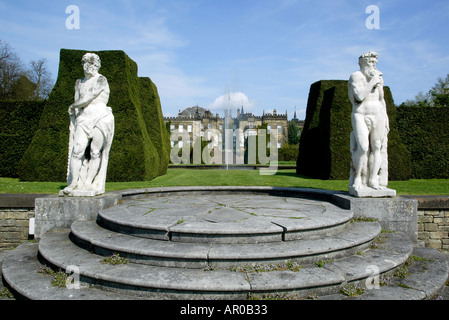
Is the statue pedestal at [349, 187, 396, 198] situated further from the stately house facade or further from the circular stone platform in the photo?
the stately house facade

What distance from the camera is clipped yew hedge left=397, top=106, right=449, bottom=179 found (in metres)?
10.9

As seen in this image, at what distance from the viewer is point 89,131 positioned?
14.1ft

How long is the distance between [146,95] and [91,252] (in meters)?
9.88

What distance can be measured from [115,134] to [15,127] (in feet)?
14.7

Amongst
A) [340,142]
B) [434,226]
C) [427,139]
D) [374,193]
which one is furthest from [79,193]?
[427,139]

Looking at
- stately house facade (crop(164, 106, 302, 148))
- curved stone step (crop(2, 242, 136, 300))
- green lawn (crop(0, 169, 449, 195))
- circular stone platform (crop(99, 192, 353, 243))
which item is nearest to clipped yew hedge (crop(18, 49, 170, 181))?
green lawn (crop(0, 169, 449, 195))

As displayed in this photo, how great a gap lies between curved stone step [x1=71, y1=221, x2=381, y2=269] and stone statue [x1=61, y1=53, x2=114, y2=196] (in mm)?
1300

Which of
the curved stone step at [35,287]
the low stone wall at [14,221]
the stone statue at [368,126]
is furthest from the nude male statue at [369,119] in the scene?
the low stone wall at [14,221]

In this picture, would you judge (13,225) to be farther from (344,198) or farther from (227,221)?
(344,198)

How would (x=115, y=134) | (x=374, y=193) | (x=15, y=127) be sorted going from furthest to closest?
(x=15, y=127), (x=115, y=134), (x=374, y=193)

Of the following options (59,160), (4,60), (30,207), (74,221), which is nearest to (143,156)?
(59,160)

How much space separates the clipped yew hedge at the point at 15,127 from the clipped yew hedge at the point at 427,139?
46.6ft

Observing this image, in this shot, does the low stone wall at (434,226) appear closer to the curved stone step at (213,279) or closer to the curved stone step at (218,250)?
the curved stone step at (218,250)

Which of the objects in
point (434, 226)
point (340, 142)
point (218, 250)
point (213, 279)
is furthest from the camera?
point (340, 142)
